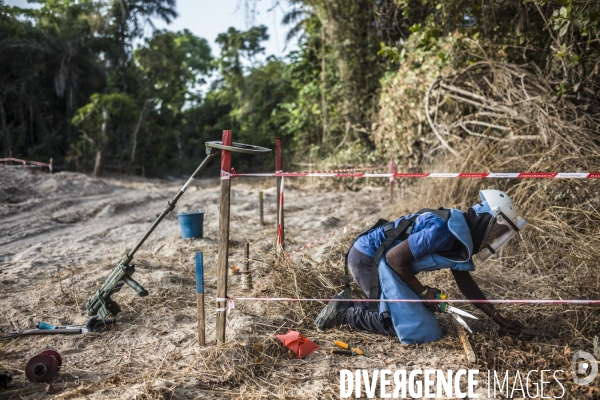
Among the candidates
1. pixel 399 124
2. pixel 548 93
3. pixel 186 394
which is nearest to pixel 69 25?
pixel 399 124

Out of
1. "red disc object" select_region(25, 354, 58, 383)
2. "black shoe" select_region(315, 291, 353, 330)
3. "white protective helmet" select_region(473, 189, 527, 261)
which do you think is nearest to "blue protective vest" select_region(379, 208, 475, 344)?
"white protective helmet" select_region(473, 189, 527, 261)

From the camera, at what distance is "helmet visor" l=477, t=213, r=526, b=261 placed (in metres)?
3.60

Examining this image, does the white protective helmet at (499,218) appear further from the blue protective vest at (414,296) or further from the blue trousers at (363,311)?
the blue trousers at (363,311)

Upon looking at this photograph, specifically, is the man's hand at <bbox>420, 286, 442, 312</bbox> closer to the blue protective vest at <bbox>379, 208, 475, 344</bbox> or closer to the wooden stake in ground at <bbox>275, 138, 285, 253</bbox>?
the blue protective vest at <bbox>379, 208, 475, 344</bbox>

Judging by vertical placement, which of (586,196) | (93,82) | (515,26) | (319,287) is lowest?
(319,287)

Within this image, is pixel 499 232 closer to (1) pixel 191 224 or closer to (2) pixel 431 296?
(2) pixel 431 296

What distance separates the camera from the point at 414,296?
386 centimetres

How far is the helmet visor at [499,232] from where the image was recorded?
3.60 meters

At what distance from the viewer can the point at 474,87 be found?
28.1 feet

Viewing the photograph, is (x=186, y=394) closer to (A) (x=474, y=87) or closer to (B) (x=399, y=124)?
(A) (x=474, y=87)

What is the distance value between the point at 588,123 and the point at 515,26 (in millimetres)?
2378

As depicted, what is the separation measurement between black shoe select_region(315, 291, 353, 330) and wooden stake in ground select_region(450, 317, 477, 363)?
2.85 ft

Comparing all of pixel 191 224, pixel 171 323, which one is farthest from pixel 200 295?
pixel 191 224

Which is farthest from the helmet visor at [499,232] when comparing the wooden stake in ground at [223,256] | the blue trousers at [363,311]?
the wooden stake in ground at [223,256]
